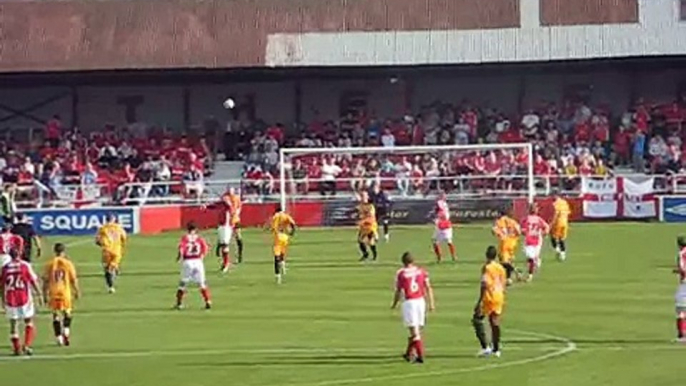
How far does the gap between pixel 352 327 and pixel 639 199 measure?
26638mm

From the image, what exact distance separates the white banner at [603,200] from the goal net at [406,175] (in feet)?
6.76

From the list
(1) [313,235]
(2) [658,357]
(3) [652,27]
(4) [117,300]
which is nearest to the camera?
(2) [658,357]

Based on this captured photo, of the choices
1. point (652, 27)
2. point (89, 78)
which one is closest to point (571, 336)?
point (652, 27)

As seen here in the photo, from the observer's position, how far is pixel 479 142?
62.5 metres

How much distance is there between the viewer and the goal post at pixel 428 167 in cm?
5694

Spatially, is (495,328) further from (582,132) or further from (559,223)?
(582,132)

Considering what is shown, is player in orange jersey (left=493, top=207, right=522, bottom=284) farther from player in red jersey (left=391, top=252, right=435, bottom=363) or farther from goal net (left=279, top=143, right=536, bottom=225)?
goal net (left=279, top=143, right=536, bottom=225)

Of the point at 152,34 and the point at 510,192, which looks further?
the point at 152,34

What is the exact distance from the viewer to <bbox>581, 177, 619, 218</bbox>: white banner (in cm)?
5645

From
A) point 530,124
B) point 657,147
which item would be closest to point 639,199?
point 657,147

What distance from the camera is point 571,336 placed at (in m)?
29.5

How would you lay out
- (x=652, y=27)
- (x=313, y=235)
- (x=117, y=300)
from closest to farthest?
(x=117, y=300), (x=313, y=235), (x=652, y=27)

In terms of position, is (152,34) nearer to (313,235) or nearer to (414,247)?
(313,235)

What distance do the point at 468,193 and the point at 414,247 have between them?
30.5ft
